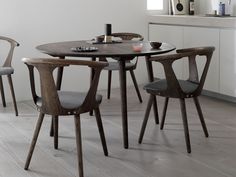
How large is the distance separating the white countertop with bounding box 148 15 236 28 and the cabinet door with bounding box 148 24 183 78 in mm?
67

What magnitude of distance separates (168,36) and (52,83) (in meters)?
→ 2.97

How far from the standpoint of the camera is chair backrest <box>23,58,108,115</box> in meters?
2.56

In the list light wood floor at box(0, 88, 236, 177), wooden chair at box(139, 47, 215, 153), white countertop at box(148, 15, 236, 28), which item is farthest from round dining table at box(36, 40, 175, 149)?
white countertop at box(148, 15, 236, 28)

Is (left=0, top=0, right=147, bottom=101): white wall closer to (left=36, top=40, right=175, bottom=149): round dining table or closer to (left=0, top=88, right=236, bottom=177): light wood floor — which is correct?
(left=0, top=88, right=236, bottom=177): light wood floor

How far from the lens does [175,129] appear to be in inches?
144

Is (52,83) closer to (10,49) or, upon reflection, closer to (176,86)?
(176,86)

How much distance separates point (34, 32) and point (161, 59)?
232 centimetres

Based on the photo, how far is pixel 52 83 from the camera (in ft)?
8.61

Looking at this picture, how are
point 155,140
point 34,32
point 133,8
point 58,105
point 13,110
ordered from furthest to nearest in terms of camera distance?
1. point 133,8
2. point 34,32
3. point 13,110
4. point 155,140
5. point 58,105

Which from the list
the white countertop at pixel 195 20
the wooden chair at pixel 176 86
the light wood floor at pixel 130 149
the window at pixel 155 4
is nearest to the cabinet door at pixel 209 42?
the white countertop at pixel 195 20

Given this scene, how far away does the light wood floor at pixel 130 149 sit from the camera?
2.78 m

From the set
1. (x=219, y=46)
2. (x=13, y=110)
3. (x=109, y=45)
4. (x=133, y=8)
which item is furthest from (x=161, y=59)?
(x=133, y=8)

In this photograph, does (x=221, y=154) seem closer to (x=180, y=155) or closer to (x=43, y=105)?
(x=180, y=155)

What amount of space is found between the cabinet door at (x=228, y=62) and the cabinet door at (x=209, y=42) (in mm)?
74
